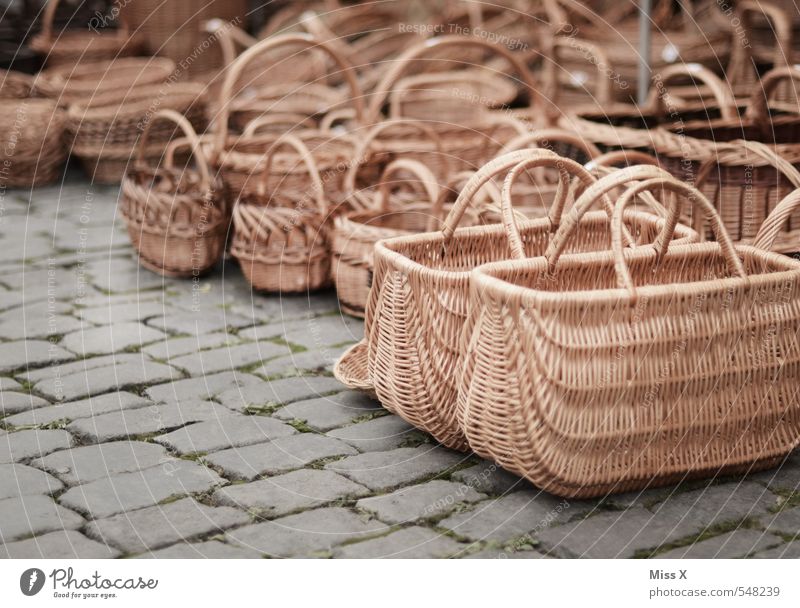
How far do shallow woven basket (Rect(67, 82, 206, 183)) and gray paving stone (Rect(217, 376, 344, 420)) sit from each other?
2.32 meters

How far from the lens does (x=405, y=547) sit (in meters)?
2.23

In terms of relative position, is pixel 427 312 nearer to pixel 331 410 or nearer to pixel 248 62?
pixel 331 410

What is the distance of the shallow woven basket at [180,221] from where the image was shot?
3906 millimetres

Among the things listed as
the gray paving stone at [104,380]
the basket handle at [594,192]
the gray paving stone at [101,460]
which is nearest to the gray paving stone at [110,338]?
the gray paving stone at [104,380]

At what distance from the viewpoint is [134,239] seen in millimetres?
4047

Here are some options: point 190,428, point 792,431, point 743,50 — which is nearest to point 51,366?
point 190,428

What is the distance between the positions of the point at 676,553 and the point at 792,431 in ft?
1.57

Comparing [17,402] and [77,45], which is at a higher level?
[77,45]

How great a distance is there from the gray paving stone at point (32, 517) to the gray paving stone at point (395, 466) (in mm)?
569

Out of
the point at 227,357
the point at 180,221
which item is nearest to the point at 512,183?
the point at 227,357

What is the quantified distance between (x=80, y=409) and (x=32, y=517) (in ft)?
1.96

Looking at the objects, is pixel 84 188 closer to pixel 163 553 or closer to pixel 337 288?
pixel 337 288

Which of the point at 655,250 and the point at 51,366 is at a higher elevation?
the point at 655,250

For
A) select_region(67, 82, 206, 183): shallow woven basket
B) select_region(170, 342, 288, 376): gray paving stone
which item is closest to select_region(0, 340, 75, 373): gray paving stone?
select_region(170, 342, 288, 376): gray paving stone
